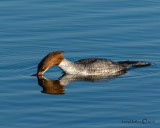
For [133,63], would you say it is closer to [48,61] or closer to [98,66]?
[98,66]

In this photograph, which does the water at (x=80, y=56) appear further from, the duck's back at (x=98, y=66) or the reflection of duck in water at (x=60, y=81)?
the duck's back at (x=98, y=66)

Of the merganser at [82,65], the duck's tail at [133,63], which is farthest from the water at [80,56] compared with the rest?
the merganser at [82,65]

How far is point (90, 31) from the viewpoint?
876 inches

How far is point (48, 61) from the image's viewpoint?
17781 mm

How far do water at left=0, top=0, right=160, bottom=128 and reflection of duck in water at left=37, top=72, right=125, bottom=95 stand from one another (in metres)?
0.16

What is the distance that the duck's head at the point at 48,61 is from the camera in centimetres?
1773

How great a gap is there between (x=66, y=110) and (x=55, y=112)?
1.07ft

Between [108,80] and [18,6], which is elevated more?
[18,6]

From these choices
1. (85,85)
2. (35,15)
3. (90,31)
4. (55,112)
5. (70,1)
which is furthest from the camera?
(70,1)

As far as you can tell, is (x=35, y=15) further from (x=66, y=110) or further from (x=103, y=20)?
(x=66, y=110)

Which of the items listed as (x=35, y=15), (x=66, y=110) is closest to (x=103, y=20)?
(x=35, y=15)

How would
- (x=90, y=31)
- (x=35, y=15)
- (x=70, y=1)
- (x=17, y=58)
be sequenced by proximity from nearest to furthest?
(x=17, y=58) → (x=90, y=31) → (x=35, y=15) → (x=70, y=1)

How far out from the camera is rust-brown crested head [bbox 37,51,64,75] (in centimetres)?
1773

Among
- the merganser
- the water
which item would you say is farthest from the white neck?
the water
